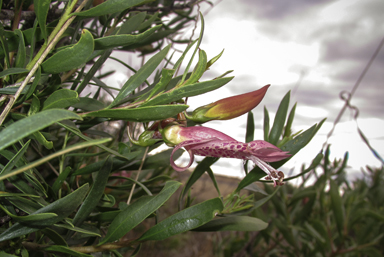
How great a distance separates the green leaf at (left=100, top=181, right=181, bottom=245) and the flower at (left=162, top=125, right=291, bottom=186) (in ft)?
0.09

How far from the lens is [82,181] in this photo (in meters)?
0.43

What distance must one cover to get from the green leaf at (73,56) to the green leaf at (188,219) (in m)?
0.17

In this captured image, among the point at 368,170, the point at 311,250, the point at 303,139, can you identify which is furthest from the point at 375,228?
the point at 303,139

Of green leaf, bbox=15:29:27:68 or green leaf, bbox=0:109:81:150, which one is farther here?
green leaf, bbox=15:29:27:68

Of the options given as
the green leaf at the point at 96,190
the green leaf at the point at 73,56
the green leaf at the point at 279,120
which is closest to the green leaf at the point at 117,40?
the green leaf at the point at 73,56

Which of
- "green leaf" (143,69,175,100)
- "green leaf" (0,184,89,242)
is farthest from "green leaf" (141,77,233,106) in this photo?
"green leaf" (0,184,89,242)

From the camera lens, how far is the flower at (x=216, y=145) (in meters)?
0.27

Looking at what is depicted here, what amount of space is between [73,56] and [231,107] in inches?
6.4

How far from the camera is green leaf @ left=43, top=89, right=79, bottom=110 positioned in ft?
0.71

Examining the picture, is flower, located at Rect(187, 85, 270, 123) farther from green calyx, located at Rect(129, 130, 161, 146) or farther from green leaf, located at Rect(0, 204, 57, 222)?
green leaf, located at Rect(0, 204, 57, 222)

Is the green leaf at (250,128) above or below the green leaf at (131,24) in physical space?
below

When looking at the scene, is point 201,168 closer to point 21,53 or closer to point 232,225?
point 232,225

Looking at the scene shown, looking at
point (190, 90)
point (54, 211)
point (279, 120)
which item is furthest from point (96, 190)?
point (279, 120)

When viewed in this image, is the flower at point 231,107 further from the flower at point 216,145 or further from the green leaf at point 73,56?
the green leaf at point 73,56
